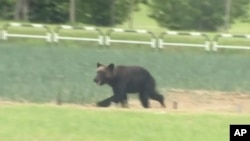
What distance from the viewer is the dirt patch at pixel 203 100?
16453mm

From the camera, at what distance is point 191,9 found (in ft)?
140

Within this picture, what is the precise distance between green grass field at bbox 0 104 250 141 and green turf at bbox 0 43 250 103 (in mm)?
4022

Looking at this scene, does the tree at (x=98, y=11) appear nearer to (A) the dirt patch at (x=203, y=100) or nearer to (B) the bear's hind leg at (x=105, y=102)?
(A) the dirt patch at (x=203, y=100)

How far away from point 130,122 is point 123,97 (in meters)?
4.71

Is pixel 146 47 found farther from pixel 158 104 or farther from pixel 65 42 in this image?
pixel 158 104

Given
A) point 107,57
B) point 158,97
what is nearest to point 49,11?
point 107,57

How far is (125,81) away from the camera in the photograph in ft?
50.3

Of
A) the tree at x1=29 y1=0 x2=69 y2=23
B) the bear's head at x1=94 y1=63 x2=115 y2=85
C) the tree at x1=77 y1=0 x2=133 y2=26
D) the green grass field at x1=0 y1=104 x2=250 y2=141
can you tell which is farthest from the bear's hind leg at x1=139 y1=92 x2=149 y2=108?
the tree at x1=29 y1=0 x2=69 y2=23

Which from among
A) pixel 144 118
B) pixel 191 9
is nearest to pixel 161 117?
pixel 144 118

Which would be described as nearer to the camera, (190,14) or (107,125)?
(107,125)

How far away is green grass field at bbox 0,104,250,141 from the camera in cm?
970

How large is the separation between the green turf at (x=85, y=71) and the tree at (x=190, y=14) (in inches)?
595

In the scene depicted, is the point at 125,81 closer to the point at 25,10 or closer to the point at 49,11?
the point at 25,10

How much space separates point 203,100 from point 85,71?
11.2ft
